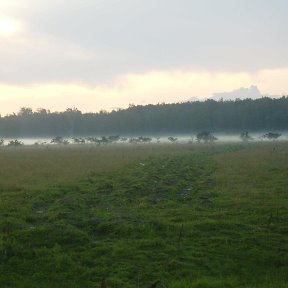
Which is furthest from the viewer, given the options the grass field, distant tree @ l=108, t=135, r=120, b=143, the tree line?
the tree line

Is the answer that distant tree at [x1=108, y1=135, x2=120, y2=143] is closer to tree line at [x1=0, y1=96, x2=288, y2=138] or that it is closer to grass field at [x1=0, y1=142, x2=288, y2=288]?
tree line at [x1=0, y1=96, x2=288, y2=138]

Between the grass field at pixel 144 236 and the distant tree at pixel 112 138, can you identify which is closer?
the grass field at pixel 144 236

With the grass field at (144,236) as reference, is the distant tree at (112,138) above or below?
above

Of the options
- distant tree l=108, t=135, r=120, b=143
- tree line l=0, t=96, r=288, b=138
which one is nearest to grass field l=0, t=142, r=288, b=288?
distant tree l=108, t=135, r=120, b=143

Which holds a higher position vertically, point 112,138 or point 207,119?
point 207,119

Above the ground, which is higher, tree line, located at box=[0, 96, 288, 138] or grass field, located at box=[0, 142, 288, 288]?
tree line, located at box=[0, 96, 288, 138]

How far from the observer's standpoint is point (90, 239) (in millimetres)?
15320

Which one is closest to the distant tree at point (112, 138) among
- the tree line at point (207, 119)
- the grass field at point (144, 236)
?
the tree line at point (207, 119)

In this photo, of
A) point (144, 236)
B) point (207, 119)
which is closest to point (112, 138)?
point (207, 119)

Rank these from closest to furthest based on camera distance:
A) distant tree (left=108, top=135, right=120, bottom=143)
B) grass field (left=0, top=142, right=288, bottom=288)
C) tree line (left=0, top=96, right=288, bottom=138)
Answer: grass field (left=0, top=142, right=288, bottom=288)
distant tree (left=108, top=135, right=120, bottom=143)
tree line (left=0, top=96, right=288, bottom=138)

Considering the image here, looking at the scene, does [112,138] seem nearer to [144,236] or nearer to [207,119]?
[207,119]

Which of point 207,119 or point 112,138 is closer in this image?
point 112,138

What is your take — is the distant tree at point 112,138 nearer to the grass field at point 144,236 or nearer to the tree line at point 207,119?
the tree line at point 207,119

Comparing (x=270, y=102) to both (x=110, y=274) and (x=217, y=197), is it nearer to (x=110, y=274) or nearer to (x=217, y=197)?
(x=217, y=197)
